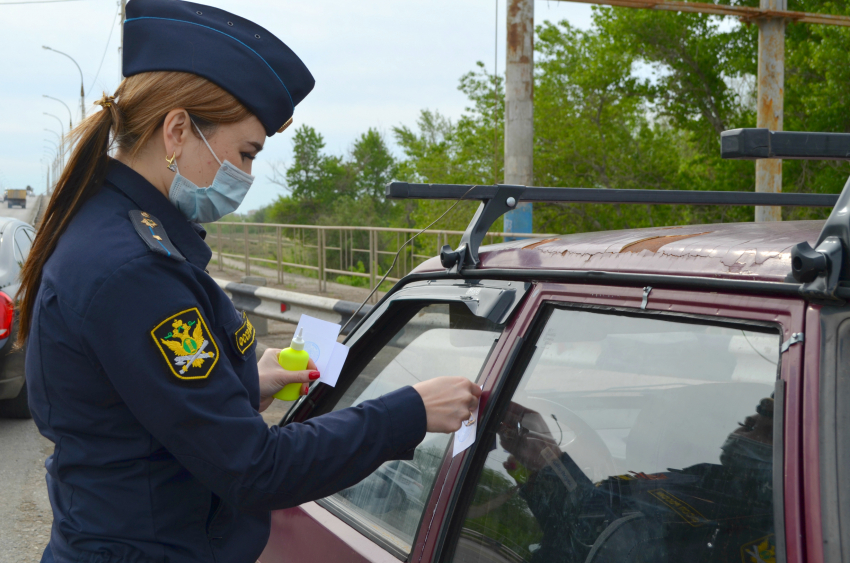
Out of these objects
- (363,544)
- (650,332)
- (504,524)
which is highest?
(650,332)

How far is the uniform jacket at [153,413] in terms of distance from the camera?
47.2 inches

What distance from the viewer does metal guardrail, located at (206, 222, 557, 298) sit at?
10.7 m

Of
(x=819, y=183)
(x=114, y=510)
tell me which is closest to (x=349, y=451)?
(x=114, y=510)

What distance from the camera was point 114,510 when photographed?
129cm

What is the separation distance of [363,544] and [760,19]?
1132 centimetres

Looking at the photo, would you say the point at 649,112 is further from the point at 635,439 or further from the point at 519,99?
the point at 635,439

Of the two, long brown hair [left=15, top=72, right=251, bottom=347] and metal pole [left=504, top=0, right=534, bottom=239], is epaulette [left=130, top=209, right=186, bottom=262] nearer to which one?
long brown hair [left=15, top=72, right=251, bottom=347]

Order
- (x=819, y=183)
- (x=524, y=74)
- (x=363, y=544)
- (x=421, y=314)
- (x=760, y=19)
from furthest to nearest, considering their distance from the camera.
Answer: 1. (x=819, y=183)
2. (x=760, y=19)
3. (x=524, y=74)
4. (x=421, y=314)
5. (x=363, y=544)

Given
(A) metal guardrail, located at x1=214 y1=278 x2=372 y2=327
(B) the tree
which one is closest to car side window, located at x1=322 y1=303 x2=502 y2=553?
(A) metal guardrail, located at x1=214 y1=278 x2=372 y2=327

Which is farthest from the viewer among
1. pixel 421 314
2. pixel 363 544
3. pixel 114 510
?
pixel 421 314

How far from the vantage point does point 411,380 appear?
1.89 meters

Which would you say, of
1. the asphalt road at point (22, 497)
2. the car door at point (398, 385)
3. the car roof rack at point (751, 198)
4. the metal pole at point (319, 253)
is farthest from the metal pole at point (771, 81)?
the car door at point (398, 385)

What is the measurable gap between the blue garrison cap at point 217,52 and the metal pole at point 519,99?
A: 658 cm

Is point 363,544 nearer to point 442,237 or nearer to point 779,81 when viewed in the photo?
point 442,237
